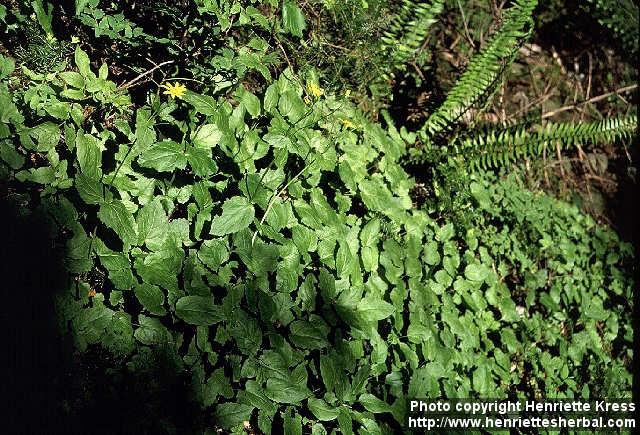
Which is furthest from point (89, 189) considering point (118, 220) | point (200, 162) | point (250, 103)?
point (250, 103)

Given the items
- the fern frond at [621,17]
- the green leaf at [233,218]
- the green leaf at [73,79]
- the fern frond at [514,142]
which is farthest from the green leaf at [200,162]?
the fern frond at [621,17]

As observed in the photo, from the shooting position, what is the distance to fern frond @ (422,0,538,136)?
318cm

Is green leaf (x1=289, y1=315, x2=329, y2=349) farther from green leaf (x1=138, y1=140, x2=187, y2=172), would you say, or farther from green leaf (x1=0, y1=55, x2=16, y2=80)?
green leaf (x1=0, y1=55, x2=16, y2=80)

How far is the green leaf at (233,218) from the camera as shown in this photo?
1.61 meters

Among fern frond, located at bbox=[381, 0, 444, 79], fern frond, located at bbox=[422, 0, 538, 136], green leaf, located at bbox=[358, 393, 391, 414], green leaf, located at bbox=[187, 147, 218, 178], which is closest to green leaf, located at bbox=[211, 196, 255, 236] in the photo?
green leaf, located at bbox=[187, 147, 218, 178]

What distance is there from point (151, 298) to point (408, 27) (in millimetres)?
2646

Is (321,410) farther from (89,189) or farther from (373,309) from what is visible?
(89,189)

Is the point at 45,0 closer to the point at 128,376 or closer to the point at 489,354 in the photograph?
the point at 128,376

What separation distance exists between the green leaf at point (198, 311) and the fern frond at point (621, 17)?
447cm

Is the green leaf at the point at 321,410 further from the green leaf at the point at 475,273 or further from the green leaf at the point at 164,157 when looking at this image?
the green leaf at the point at 475,273

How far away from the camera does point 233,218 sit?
5.34ft

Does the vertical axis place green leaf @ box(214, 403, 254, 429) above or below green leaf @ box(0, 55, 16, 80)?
below

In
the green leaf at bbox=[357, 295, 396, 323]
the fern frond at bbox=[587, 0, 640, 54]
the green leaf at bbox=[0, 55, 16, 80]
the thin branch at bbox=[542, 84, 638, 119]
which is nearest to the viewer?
the green leaf at bbox=[0, 55, 16, 80]

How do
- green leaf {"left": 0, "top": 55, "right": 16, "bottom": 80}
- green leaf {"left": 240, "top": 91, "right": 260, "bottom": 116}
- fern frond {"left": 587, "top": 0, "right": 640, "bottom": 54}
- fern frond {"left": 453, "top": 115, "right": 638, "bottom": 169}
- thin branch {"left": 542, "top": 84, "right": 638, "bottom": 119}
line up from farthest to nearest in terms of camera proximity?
thin branch {"left": 542, "top": 84, "right": 638, "bottom": 119}
fern frond {"left": 587, "top": 0, "right": 640, "bottom": 54}
fern frond {"left": 453, "top": 115, "right": 638, "bottom": 169}
green leaf {"left": 240, "top": 91, "right": 260, "bottom": 116}
green leaf {"left": 0, "top": 55, "right": 16, "bottom": 80}
